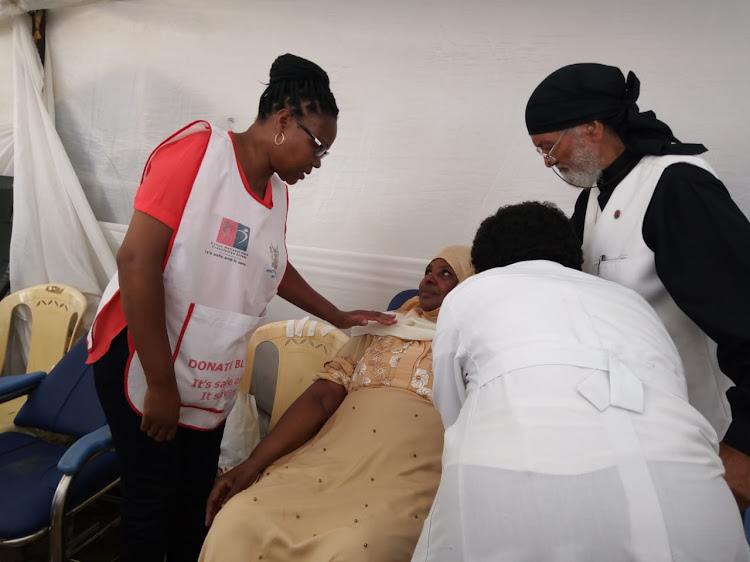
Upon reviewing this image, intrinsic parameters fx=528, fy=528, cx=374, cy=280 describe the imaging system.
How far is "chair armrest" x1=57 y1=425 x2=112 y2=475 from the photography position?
1.53m

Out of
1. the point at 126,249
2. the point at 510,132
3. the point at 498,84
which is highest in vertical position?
the point at 498,84

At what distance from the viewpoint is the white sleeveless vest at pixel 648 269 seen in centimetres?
126

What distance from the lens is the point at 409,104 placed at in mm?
2275

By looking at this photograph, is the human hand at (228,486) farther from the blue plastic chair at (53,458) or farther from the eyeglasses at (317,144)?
the eyeglasses at (317,144)

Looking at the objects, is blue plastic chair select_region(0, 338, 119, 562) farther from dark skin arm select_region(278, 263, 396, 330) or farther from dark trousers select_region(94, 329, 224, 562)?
dark skin arm select_region(278, 263, 396, 330)

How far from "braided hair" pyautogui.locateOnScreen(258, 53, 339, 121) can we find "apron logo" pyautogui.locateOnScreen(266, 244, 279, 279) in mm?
324

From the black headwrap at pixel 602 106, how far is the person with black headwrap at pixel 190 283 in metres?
0.56

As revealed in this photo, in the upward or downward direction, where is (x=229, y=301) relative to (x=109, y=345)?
upward

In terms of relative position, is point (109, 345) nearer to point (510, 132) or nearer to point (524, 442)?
point (524, 442)

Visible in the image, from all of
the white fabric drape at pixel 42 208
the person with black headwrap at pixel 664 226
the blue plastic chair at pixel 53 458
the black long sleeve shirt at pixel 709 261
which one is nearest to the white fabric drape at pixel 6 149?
the white fabric drape at pixel 42 208

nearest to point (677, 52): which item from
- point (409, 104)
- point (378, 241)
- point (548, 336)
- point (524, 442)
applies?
point (409, 104)

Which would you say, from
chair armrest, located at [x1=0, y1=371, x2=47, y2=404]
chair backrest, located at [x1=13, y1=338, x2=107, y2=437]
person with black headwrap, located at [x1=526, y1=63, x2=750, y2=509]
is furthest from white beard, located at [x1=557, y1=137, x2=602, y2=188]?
chair armrest, located at [x1=0, y1=371, x2=47, y2=404]

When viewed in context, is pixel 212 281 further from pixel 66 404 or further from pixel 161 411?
pixel 66 404

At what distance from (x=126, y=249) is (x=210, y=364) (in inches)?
13.6
